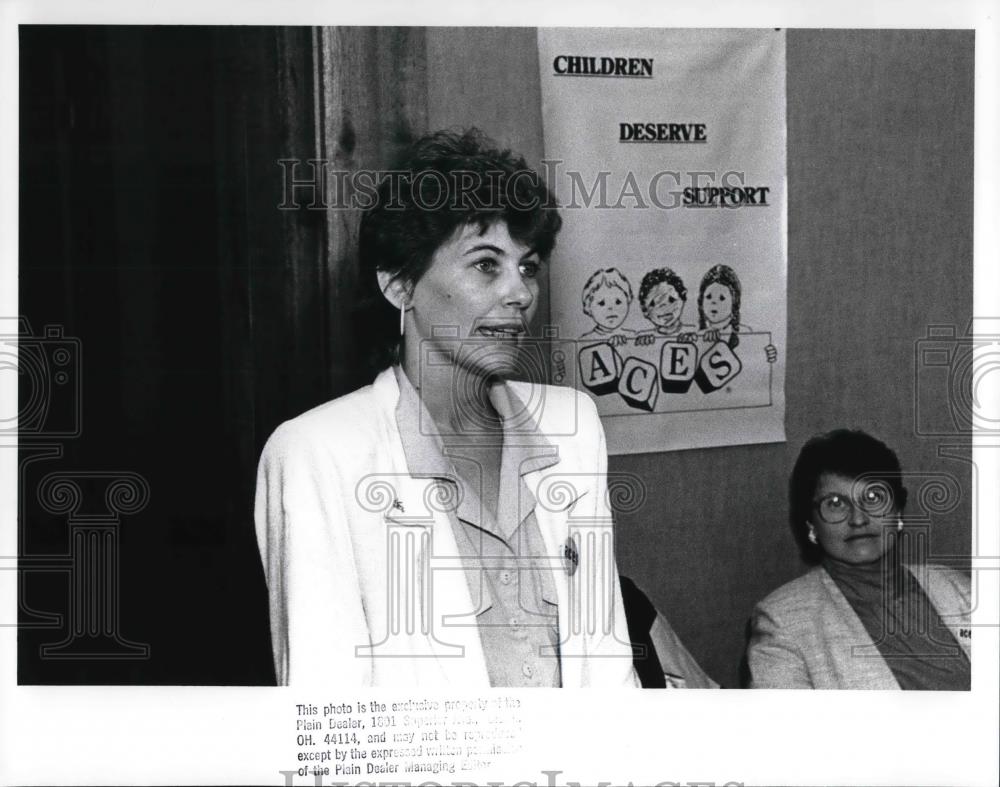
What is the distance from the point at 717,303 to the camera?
300cm

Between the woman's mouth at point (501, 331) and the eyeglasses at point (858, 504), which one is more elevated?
the woman's mouth at point (501, 331)

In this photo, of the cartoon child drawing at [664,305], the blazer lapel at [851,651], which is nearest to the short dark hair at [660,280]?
the cartoon child drawing at [664,305]

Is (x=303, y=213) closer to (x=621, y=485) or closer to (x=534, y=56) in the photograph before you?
(x=534, y=56)

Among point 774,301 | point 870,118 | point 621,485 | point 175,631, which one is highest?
point 870,118

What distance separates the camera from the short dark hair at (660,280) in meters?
2.99

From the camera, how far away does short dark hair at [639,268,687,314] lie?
9.82 feet

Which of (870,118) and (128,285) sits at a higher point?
(870,118)

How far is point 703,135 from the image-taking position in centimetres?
297

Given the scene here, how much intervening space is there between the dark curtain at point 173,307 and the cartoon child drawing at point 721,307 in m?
0.77

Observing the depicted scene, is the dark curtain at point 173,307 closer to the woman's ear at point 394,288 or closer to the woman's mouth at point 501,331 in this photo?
the woman's ear at point 394,288

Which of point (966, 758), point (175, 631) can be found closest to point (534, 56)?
point (175, 631)

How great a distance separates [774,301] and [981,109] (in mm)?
646
